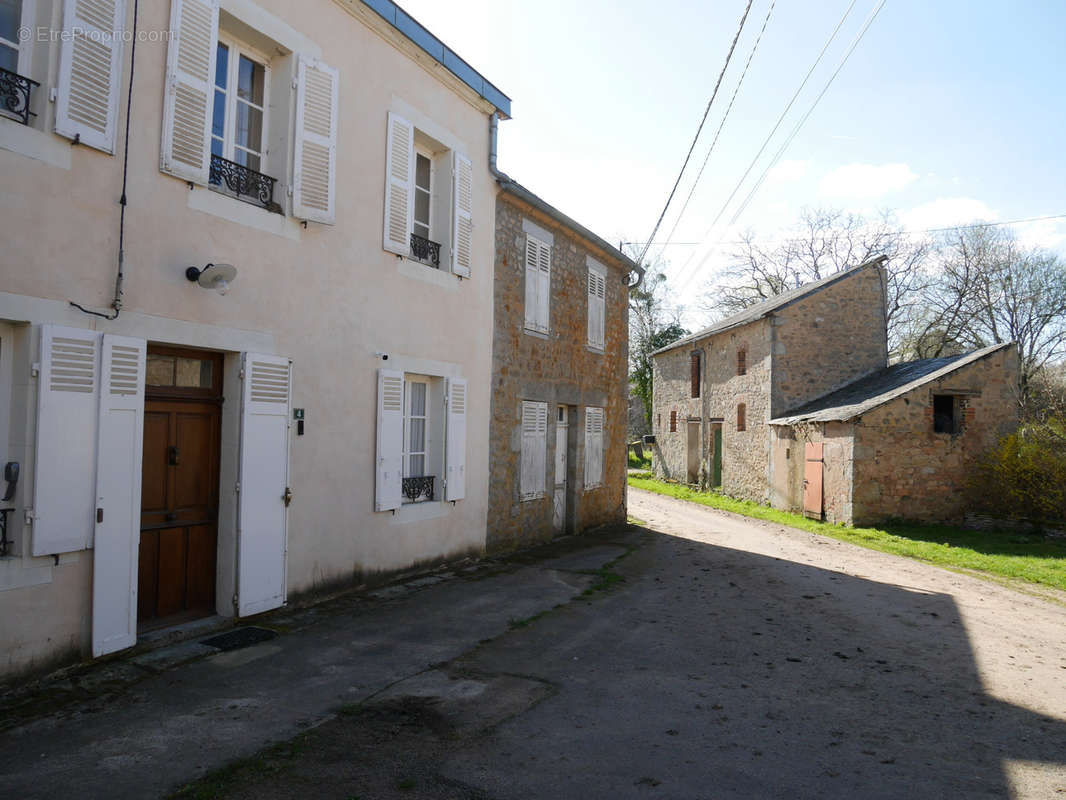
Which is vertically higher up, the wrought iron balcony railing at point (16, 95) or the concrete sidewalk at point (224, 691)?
the wrought iron balcony railing at point (16, 95)

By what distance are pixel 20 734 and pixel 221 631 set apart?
183 centimetres

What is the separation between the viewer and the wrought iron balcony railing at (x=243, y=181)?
18.0 feet

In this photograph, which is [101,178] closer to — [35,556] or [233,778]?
[35,556]

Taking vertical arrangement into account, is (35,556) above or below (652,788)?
above

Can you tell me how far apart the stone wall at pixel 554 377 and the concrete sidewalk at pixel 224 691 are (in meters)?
2.79

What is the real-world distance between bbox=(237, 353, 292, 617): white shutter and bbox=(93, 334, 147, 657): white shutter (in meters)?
0.87

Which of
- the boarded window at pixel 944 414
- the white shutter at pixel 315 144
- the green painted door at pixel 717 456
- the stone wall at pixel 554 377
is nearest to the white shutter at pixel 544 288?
the stone wall at pixel 554 377

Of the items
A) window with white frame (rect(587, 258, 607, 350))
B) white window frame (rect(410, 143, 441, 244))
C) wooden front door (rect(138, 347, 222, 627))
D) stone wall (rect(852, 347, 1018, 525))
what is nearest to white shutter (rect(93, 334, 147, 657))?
wooden front door (rect(138, 347, 222, 627))

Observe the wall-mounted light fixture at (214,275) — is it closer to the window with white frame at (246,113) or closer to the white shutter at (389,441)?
the window with white frame at (246,113)

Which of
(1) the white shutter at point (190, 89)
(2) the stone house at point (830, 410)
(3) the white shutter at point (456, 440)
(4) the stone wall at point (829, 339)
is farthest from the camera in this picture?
(4) the stone wall at point (829, 339)

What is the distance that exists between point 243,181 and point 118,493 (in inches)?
110

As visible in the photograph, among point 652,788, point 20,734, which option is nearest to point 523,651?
point 652,788

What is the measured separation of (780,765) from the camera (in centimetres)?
347

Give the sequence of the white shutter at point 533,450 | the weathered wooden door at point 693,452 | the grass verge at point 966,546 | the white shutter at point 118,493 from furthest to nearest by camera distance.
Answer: the weathered wooden door at point 693,452 → the grass verge at point 966,546 → the white shutter at point 533,450 → the white shutter at point 118,493
